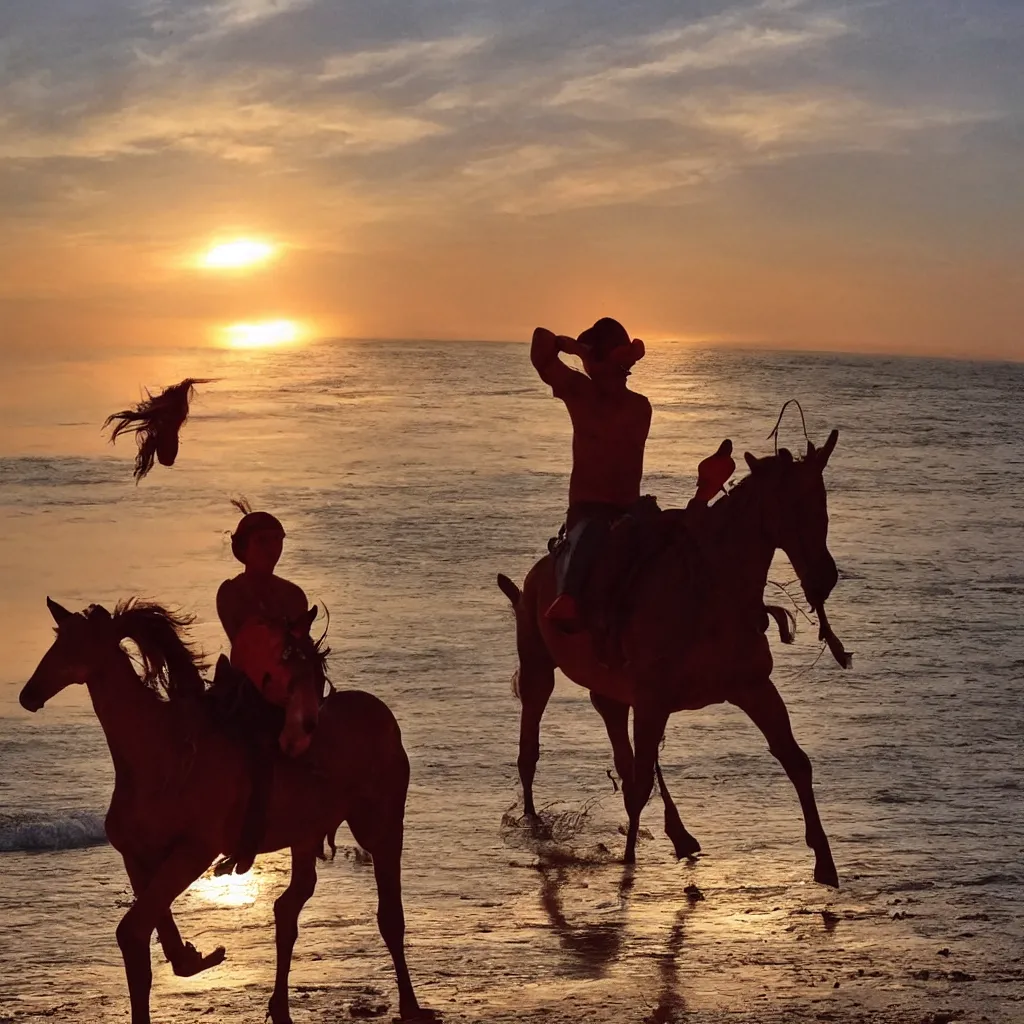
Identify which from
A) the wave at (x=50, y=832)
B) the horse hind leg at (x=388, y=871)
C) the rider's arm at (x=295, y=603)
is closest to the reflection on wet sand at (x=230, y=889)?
the wave at (x=50, y=832)

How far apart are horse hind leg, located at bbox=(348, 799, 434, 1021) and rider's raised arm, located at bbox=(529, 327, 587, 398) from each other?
11.4 ft

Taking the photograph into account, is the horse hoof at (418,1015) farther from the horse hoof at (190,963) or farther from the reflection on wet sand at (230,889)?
the reflection on wet sand at (230,889)

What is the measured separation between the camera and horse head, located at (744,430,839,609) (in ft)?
29.2

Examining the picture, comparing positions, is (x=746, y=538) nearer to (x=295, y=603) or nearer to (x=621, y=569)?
(x=621, y=569)

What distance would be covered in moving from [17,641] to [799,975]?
9.39 m

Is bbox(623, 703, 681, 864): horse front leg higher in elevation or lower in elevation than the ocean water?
higher

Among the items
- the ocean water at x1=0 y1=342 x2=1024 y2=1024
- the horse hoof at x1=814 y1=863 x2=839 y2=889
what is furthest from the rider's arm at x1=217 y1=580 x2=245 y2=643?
the horse hoof at x1=814 y1=863 x2=839 y2=889

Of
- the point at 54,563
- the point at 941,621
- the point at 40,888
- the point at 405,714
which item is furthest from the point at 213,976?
the point at 54,563

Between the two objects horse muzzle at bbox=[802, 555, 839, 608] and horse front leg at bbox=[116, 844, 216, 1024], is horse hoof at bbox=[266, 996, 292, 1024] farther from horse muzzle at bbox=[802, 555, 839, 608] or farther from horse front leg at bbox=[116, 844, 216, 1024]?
horse muzzle at bbox=[802, 555, 839, 608]

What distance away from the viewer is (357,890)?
8.64 meters

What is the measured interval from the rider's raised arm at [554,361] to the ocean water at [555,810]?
8.21 ft

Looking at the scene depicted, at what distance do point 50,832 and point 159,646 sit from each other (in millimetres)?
3634

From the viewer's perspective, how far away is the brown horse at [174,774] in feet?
20.1

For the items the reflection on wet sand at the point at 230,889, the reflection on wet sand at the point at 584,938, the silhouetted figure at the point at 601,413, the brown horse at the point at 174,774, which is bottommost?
the reflection on wet sand at the point at 584,938
